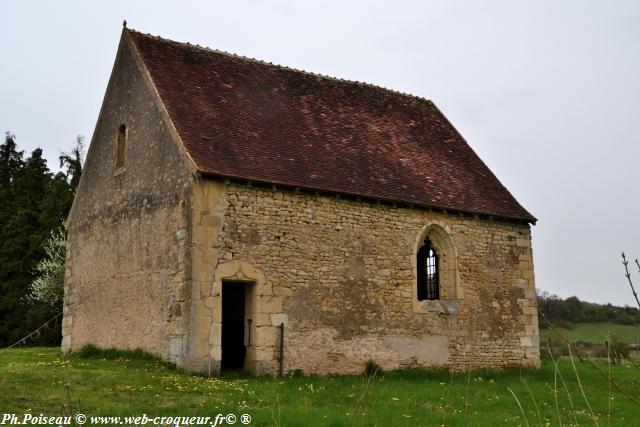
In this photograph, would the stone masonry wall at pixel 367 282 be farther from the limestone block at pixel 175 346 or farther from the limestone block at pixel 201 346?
the limestone block at pixel 175 346

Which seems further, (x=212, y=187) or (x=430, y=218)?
(x=430, y=218)

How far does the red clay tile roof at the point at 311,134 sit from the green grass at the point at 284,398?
4506mm

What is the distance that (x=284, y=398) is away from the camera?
1148 cm

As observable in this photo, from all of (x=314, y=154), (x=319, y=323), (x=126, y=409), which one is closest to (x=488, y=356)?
(x=319, y=323)

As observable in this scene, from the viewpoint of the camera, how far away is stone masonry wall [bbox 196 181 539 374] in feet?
48.6

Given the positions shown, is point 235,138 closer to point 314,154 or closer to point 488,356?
point 314,154

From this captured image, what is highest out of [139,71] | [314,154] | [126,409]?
[139,71]

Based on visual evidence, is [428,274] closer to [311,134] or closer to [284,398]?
[311,134]

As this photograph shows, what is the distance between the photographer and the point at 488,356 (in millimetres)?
18156

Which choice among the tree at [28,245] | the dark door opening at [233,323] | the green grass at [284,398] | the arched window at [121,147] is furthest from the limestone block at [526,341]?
the tree at [28,245]

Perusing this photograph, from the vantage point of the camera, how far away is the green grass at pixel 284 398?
9570 millimetres

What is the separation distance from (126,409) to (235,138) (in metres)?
7.99

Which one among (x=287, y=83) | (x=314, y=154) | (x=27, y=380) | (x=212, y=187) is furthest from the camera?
(x=287, y=83)

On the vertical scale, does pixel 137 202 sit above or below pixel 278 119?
below
